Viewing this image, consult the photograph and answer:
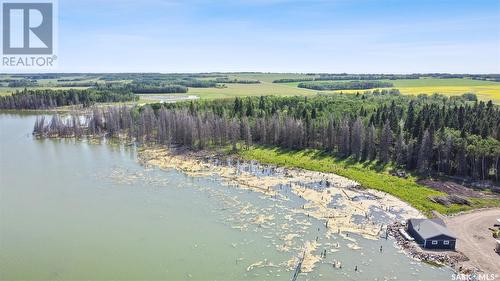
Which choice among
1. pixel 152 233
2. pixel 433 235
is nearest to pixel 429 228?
pixel 433 235

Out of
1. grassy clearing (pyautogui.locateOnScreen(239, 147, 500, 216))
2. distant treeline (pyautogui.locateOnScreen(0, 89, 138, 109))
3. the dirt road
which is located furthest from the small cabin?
distant treeline (pyautogui.locateOnScreen(0, 89, 138, 109))

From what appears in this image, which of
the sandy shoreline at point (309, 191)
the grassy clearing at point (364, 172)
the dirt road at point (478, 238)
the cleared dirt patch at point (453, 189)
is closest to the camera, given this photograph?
the dirt road at point (478, 238)

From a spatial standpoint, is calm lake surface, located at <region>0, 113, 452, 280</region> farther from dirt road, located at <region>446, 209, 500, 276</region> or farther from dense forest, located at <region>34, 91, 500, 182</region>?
dense forest, located at <region>34, 91, 500, 182</region>

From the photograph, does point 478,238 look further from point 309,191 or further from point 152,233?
point 152,233

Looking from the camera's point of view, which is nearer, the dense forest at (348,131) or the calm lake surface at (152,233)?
the calm lake surface at (152,233)

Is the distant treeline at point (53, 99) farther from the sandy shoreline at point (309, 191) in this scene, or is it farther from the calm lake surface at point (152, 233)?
the calm lake surface at point (152, 233)

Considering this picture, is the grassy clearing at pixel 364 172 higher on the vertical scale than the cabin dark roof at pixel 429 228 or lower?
higher

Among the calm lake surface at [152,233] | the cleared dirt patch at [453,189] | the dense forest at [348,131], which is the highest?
the dense forest at [348,131]

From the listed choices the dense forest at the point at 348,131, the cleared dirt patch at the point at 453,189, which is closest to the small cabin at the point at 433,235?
the cleared dirt patch at the point at 453,189

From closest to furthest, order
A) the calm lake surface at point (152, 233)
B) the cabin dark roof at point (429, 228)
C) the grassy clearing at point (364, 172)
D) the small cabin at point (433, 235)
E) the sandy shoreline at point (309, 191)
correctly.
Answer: the calm lake surface at point (152, 233)
the small cabin at point (433, 235)
the cabin dark roof at point (429, 228)
the sandy shoreline at point (309, 191)
the grassy clearing at point (364, 172)
